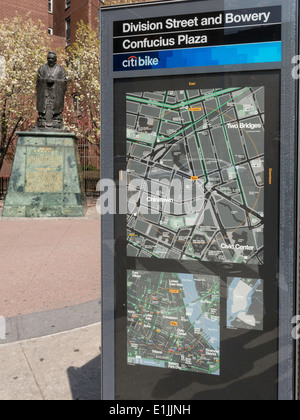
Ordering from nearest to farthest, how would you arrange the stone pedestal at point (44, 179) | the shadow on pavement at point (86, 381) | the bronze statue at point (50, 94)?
the shadow on pavement at point (86, 381) < the stone pedestal at point (44, 179) < the bronze statue at point (50, 94)

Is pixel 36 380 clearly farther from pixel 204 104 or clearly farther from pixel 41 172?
pixel 41 172

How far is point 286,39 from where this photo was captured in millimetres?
1880

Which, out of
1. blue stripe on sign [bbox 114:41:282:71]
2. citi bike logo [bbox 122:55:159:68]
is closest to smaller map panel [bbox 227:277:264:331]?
blue stripe on sign [bbox 114:41:282:71]

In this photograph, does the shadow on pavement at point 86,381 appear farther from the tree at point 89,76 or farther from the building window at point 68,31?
the building window at point 68,31

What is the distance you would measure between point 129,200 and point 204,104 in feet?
2.21

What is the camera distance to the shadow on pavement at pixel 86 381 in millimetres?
2987

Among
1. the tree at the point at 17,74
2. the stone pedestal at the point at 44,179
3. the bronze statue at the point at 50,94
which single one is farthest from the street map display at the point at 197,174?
the tree at the point at 17,74

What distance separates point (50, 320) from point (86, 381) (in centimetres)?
147

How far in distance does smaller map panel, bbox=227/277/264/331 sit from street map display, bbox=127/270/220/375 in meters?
0.08

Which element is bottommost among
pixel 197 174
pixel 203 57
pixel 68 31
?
pixel 197 174

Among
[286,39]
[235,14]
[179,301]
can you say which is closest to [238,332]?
[179,301]

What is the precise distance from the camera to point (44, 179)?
13.6 m

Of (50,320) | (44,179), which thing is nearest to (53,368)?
(50,320)

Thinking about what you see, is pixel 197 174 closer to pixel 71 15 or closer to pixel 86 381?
pixel 86 381
